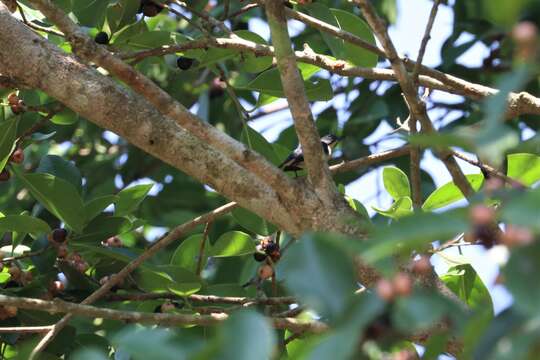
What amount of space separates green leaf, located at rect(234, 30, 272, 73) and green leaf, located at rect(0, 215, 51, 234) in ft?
2.67

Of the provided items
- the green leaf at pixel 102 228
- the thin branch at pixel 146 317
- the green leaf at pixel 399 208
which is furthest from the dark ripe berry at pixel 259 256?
the thin branch at pixel 146 317

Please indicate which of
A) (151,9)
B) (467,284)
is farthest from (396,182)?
(151,9)

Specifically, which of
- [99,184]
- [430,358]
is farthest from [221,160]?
[99,184]

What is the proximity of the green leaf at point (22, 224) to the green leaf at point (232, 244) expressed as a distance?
49cm

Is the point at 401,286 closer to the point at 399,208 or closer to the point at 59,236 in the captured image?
the point at 399,208

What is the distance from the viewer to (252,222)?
2.94 m

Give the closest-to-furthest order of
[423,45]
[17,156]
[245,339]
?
[245,339] < [423,45] < [17,156]

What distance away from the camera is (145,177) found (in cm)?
509

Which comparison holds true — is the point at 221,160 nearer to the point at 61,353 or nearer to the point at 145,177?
the point at 61,353

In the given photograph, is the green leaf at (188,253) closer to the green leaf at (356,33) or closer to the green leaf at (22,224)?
the green leaf at (22,224)

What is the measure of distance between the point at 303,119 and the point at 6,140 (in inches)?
40.4

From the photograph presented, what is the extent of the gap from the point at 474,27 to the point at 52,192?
2.34 m

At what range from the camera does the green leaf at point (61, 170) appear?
306 centimetres

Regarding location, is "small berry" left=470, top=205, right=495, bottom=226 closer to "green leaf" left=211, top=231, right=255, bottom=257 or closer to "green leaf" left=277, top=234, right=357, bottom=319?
"green leaf" left=277, top=234, right=357, bottom=319
